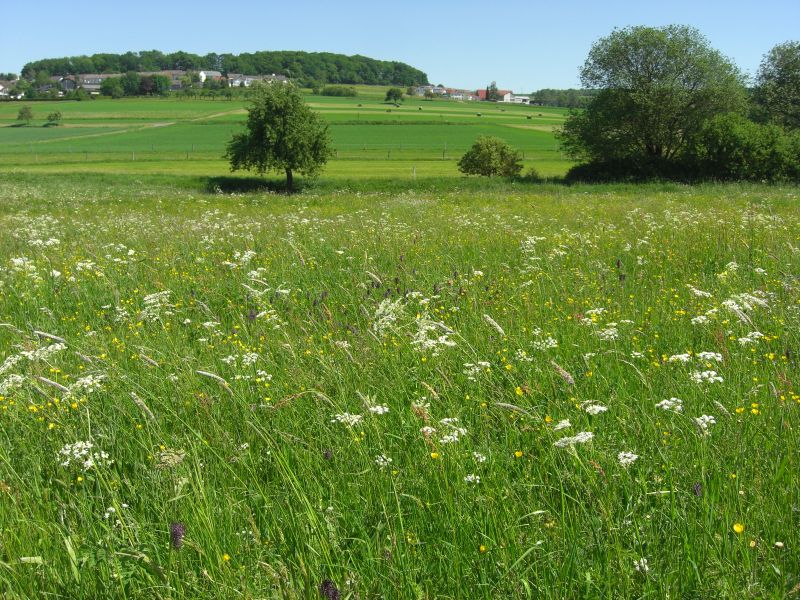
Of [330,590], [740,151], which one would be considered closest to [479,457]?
[330,590]

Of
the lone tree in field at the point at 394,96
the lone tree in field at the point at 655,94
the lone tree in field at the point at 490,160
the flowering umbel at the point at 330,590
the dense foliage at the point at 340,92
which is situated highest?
the dense foliage at the point at 340,92

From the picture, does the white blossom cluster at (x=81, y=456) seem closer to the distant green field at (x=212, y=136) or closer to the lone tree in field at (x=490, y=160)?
the lone tree in field at (x=490, y=160)

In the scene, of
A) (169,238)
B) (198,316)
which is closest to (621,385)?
(198,316)

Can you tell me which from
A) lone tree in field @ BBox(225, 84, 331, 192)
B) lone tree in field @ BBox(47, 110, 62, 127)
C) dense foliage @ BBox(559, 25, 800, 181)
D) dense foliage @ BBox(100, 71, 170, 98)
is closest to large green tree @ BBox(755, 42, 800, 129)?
dense foliage @ BBox(559, 25, 800, 181)

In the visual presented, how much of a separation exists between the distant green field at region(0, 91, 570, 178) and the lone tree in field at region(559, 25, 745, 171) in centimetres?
1250

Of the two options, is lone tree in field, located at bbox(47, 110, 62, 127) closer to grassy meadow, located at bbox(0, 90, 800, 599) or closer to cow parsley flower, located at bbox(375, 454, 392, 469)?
grassy meadow, located at bbox(0, 90, 800, 599)

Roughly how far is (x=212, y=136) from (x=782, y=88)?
67.6 m

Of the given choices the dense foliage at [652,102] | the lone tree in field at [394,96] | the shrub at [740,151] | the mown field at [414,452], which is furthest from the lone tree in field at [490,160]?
the lone tree in field at [394,96]

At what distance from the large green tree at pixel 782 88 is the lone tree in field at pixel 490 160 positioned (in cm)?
2530

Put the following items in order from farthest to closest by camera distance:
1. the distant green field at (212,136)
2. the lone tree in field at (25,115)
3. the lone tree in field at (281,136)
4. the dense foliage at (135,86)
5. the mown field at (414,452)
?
the dense foliage at (135,86)
the lone tree in field at (25,115)
the distant green field at (212,136)
the lone tree in field at (281,136)
the mown field at (414,452)

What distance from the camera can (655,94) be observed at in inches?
1714

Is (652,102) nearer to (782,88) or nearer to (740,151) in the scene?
(740,151)

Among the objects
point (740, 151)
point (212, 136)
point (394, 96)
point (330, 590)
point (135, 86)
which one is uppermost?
point (135, 86)

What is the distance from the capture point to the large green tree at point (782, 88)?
57031mm
